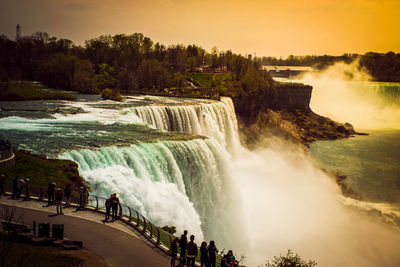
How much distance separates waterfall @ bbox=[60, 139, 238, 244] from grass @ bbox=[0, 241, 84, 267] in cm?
722

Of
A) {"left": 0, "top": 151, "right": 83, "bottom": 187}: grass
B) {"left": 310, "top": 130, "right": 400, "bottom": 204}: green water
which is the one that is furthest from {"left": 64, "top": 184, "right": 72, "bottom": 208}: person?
{"left": 310, "top": 130, "right": 400, "bottom": 204}: green water

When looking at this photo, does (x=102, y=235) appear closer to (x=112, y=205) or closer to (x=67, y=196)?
(x=112, y=205)

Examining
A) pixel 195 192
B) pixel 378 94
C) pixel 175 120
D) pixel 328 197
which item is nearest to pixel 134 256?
pixel 195 192

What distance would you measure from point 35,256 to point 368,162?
50.7m

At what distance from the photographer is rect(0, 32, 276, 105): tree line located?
63312mm

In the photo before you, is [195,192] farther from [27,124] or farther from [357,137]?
[357,137]

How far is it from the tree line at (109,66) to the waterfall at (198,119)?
15.8m

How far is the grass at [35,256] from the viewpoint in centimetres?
1142

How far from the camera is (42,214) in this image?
1503cm

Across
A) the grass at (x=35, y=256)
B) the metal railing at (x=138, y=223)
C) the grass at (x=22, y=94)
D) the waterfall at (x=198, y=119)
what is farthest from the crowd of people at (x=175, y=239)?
the grass at (x=22, y=94)

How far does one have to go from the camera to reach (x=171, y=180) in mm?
24094

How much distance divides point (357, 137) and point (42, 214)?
6678 centimetres

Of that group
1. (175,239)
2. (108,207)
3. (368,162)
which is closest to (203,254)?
(175,239)

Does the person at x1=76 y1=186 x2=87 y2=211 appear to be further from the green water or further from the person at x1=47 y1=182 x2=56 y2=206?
the green water
